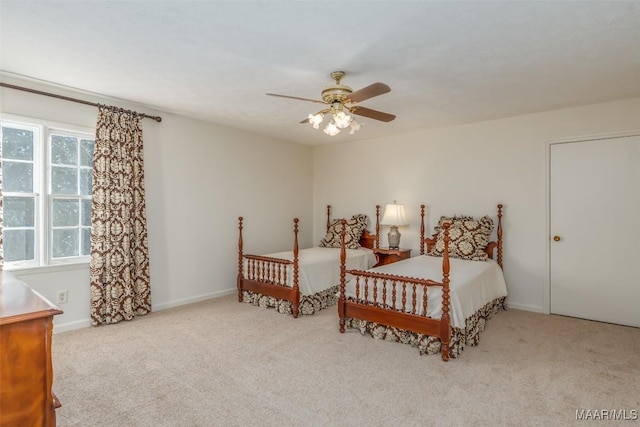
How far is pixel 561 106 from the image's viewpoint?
398cm

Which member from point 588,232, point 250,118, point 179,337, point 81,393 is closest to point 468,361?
point 588,232

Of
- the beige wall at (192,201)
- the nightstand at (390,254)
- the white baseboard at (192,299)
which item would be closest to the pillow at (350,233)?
the nightstand at (390,254)

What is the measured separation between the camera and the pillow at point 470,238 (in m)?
4.34

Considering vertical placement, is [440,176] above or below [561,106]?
below

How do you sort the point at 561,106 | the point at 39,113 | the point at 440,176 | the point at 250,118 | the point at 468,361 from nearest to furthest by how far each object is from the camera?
the point at 468,361 → the point at 39,113 → the point at 561,106 → the point at 250,118 → the point at 440,176

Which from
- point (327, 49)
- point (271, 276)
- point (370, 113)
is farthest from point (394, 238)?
point (327, 49)

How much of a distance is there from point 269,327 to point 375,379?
4.80 feet

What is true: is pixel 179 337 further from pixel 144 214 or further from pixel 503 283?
pixel 503 283

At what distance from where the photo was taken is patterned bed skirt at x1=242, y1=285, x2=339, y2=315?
4.16m

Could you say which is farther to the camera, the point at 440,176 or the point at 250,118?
the point at 440,176

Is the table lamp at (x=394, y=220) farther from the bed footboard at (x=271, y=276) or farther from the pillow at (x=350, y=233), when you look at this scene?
the bed footboard at (x=271, y=276)

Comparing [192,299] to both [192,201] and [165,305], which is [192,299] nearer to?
[165,305]

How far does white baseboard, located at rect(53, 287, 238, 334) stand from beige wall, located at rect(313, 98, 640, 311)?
2.62 m

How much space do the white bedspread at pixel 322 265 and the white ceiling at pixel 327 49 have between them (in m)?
1.93
